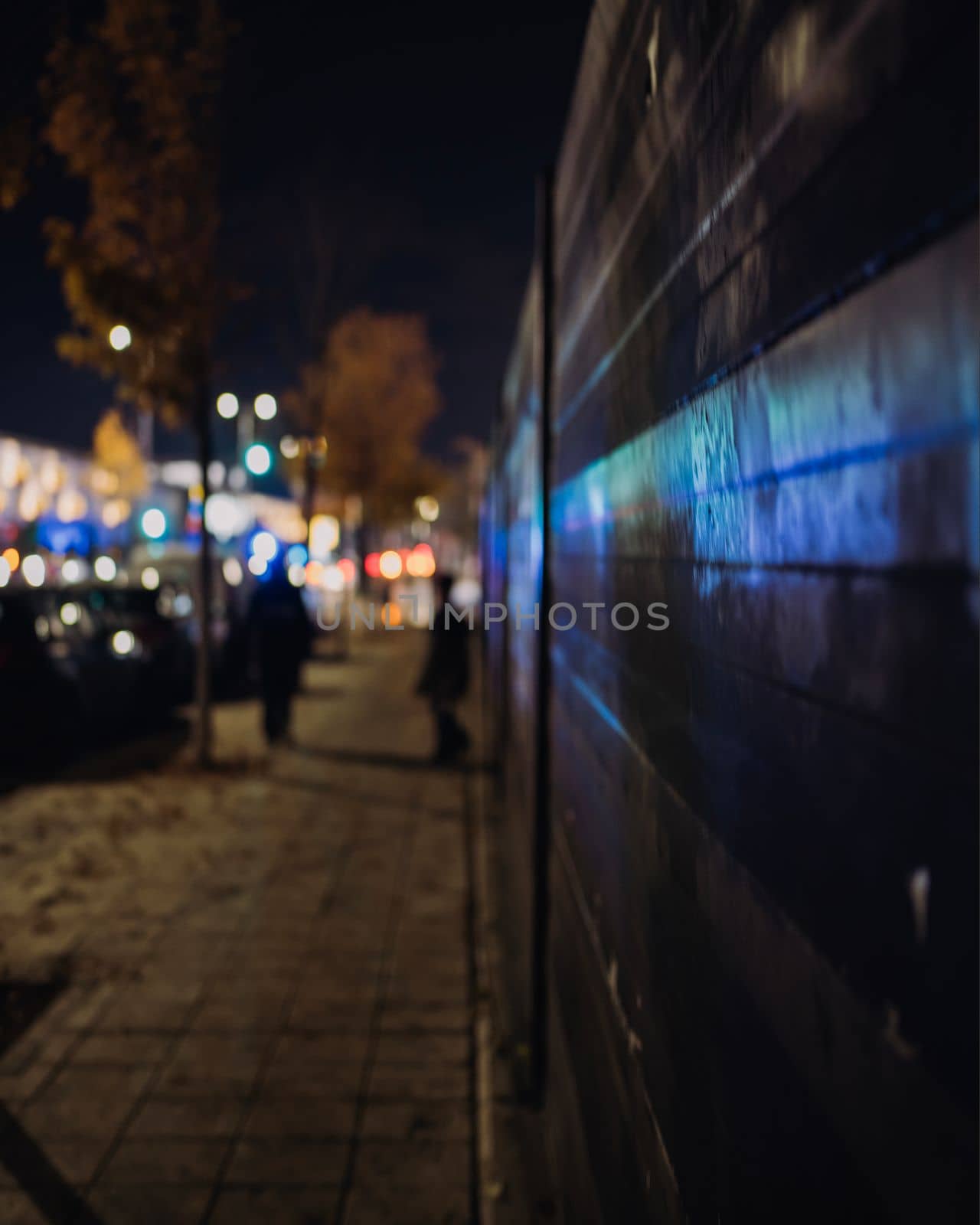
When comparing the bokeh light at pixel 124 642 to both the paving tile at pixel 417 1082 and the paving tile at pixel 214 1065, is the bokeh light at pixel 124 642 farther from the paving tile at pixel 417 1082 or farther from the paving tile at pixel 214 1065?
the paving tile at pixel 417 1082

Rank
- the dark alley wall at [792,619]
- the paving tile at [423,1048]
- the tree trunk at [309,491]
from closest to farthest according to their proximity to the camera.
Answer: the dark alley wall at [792,619]
the paving tile at [423,1048]
the tree trunk at [309,491]

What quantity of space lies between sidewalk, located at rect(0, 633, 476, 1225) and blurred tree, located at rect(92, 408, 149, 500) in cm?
4652

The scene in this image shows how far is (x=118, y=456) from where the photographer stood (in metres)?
53.4

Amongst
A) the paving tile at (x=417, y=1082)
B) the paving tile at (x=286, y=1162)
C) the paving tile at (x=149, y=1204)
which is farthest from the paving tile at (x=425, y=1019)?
the paving tile at (x=149, y=1204)

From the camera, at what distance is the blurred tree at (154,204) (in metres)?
9.59

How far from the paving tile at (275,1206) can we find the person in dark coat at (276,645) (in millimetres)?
8676

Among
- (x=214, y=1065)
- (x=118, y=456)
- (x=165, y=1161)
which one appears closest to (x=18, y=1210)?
(x=165, y=1161)

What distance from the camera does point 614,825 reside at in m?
2.31

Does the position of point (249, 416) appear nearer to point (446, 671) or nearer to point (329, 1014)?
point (446, 671)

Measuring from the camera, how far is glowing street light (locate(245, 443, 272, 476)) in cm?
1395

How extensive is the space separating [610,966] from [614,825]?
0.31m

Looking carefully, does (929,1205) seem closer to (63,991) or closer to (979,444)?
(979,444)

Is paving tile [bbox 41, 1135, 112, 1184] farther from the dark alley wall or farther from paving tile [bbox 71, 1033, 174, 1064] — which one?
the dark alley wall

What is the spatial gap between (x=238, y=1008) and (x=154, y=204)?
7.98 meters
